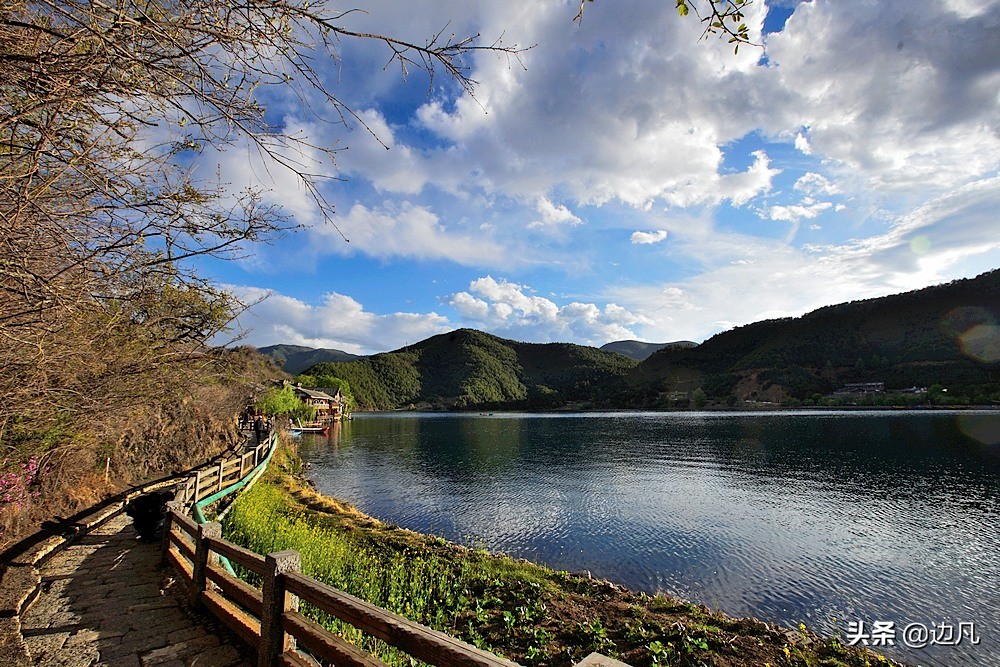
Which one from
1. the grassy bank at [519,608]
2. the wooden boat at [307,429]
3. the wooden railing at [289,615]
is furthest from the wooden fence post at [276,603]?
the wooden boat at [307,429]

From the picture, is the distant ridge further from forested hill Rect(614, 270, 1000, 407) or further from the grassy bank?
the grassy bank

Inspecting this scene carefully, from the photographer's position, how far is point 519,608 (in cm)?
1103

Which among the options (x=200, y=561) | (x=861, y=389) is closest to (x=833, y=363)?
(x=861, y=389)

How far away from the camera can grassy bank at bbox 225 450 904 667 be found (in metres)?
9.32

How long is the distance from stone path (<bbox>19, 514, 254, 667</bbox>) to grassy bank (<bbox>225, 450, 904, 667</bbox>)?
2716 millimetres

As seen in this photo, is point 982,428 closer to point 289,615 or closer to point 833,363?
point 289,615

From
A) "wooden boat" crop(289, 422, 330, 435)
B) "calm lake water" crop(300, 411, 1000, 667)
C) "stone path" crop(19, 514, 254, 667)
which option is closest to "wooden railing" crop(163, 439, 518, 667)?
"stone path" crop(19, 514, 254, 667)

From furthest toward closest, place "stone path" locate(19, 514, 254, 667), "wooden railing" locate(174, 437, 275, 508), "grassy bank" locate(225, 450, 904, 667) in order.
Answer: "wooden railing" locate(174, 437, 275, 508) < "grassy bank" locate(225, 450, 904, 667) < "stone path" locate(19, 514, 254, 667)

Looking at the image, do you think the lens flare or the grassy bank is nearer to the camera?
the grassy bank

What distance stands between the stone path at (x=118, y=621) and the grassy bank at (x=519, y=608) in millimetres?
2716

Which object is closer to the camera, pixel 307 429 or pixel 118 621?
pixel 118 621

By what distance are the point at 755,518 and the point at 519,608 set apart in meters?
16.1

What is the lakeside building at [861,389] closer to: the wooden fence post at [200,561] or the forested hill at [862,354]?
the forested hill at [862,354]

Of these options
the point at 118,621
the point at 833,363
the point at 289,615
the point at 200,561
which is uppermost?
the point at 833,363
